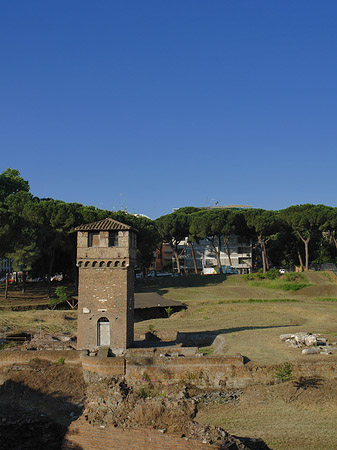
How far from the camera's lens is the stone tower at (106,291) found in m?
24.9

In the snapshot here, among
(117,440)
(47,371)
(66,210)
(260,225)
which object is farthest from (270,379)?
(260,225)

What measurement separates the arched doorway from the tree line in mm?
22225

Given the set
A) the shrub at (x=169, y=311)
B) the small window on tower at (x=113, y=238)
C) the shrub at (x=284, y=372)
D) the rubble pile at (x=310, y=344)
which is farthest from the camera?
the shrub at (x=169, y=311)

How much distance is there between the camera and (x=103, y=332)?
25062 mm

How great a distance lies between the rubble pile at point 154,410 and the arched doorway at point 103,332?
334cm

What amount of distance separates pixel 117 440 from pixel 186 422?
2.72m

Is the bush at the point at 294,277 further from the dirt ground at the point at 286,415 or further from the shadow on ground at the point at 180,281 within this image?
the dirt ground at the point at 286,415

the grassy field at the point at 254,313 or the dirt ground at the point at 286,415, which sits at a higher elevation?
the grassy field at the point at 254,313

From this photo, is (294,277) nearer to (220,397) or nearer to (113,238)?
(113,238)

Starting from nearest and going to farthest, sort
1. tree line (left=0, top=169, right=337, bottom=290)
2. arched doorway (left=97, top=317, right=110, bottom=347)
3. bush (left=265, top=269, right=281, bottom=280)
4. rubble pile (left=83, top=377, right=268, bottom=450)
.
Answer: rubble pile (left=83, top=377, right=268, bottom=450) → arched doorway (left=97, top=317, right=110, bottom=347) → tree line (left=0, top=169, right=337, bottom=290) → bush (left=265, top=269, right=281, bottom=280)

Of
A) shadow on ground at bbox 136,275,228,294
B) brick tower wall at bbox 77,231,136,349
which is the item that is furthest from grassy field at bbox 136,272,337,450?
brick tower wall at bbox 77,231,136,349

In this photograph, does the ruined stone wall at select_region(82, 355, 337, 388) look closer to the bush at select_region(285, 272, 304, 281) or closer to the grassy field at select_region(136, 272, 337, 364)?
the grassy field at select_region(136, 272, 337, 364)

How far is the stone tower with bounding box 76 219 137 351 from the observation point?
24.9 m

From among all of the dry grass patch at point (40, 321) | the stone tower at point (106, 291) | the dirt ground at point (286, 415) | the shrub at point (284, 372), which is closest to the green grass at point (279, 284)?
the dry grass patch at point (40, 321)
